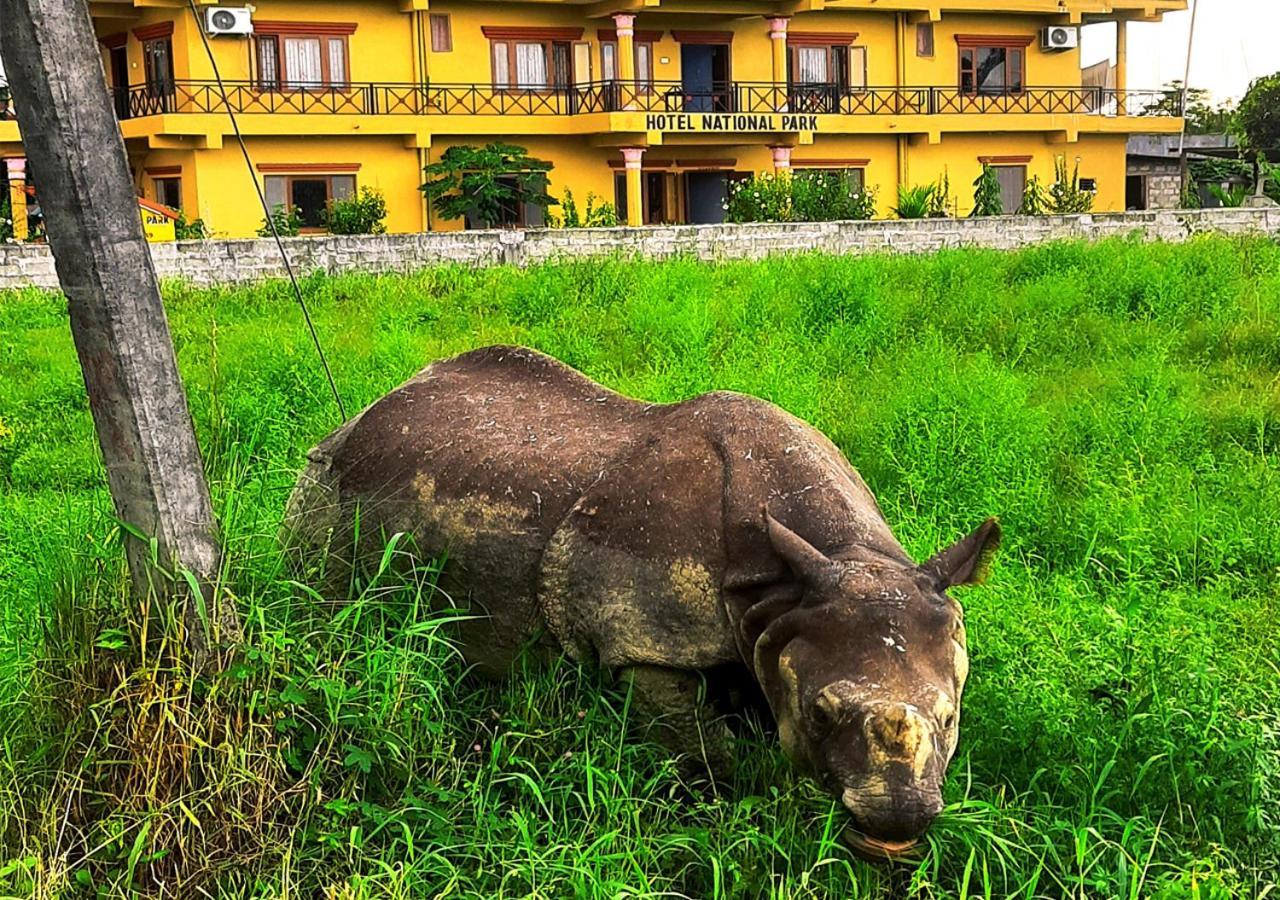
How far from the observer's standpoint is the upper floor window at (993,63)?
33.3 metres

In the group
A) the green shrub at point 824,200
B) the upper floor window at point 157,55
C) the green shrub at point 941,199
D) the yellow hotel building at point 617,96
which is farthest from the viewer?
the green shrub at point 941,199

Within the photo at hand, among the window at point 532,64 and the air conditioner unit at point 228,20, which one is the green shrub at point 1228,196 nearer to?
the window at point 532,64

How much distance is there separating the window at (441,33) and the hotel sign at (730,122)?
4.07 meters

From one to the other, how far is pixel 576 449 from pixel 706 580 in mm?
1006

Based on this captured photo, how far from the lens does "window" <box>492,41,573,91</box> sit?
28.8 m

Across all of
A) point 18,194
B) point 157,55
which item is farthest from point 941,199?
point 18,194

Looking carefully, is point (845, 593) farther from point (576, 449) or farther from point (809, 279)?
point (809, 279)

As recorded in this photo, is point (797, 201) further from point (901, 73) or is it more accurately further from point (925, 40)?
point (925, 40)

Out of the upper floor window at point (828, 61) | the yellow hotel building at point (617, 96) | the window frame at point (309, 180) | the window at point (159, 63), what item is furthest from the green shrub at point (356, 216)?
the upper floor window at point (828, 61)

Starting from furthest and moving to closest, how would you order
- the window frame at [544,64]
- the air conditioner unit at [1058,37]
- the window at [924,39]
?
the air conditioner unit at [1058,37] → the window at [924,39] → the window frame at [544,64]

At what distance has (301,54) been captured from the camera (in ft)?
89.3

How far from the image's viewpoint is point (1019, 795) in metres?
4.84

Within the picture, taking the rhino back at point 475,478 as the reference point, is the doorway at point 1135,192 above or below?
above

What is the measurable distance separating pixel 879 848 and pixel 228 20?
2431 cm
